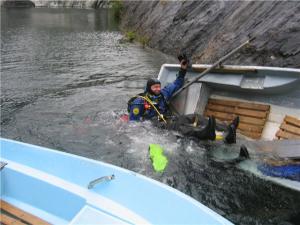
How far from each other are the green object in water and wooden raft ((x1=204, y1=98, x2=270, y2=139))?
162 cm

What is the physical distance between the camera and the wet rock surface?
29.5 ft

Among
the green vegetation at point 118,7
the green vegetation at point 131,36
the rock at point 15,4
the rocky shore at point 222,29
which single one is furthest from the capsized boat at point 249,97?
the rock at point 15,4

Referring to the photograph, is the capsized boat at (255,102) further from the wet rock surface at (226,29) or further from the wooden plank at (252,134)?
the wet rock surface at (226,29)

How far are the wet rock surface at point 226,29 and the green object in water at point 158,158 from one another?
3.75 metres

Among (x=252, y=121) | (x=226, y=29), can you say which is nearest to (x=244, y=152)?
(x=252, y=121)

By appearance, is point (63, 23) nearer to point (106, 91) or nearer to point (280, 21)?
point (106, 91)

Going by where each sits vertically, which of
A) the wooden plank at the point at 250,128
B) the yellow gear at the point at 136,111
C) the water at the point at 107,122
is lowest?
the water at the point at 107,122

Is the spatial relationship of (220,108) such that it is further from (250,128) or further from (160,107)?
(160,107)

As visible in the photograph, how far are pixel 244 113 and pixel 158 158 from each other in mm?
2050

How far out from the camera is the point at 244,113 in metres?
7.07

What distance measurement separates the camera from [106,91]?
1089 cm

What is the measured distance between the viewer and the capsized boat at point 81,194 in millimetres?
2973

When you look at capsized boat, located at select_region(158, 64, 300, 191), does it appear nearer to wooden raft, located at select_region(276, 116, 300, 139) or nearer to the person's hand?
wooden raft, located at select_region(276, 116, 300, 139)

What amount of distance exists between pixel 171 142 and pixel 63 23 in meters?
22.0
